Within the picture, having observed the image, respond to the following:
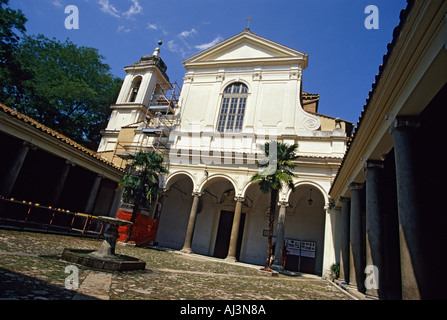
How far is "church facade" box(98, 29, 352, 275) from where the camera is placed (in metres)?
15.5

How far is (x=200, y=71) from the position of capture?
69.4 ft

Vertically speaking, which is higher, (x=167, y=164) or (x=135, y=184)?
(x=167, y=164)

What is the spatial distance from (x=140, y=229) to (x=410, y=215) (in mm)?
14410

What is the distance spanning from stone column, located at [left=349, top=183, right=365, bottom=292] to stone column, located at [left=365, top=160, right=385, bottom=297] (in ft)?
5.14

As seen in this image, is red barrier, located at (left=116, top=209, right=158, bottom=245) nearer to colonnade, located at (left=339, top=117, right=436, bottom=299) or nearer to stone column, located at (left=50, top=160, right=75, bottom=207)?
stone column, located at (left=50, top=160, right=75, bottom=207)

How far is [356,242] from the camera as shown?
7.73 metres

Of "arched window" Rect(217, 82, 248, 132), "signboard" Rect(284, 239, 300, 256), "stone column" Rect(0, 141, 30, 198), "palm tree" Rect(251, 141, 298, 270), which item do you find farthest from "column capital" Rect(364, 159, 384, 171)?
"stone column" Rect(0, 141, 30, 198)

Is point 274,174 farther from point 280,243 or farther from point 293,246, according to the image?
point 293,246

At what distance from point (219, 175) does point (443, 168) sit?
12.1 meters

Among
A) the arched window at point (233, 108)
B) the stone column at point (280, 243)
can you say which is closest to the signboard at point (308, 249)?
the stone column at point (280, 243)

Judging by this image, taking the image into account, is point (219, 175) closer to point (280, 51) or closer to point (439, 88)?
point (280, 51)

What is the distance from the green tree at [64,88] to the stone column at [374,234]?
94.5 feet
